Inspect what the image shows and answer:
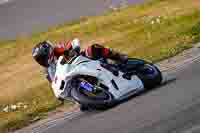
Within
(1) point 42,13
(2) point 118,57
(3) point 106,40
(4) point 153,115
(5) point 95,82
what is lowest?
(3) point 106,40

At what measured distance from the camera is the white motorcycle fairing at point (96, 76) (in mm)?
11117

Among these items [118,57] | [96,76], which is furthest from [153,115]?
[118,57]

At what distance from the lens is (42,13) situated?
22125mm

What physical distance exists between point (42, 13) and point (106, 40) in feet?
16.7

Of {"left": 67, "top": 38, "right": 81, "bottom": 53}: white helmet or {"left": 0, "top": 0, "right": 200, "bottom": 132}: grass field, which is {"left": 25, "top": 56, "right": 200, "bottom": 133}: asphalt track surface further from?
{"left": 0, "top": 0, "right": 200, "bottom": 132}: grass field

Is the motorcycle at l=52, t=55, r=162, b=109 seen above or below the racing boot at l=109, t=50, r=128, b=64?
below

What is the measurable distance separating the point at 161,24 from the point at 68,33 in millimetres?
3462

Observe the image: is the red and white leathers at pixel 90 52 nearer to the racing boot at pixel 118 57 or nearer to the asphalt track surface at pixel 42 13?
the racing boot at pixel 118 57

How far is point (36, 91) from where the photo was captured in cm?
A: 1448

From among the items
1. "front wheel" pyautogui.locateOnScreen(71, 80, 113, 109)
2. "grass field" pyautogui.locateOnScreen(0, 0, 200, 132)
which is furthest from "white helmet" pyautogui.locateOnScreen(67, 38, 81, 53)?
"grass field" pyautogui.locateOnScreen(0, 0, 200, 132)

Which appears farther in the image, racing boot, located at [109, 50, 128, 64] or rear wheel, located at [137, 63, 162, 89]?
racing boot, located at [109, 50, 128, 64]

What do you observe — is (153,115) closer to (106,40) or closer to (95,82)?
(95,82)

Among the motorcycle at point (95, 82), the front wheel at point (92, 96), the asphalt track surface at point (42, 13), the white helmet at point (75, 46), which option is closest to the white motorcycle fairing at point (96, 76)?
the motorcycle at point (95, 82)

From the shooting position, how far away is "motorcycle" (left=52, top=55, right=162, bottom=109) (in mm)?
11047
